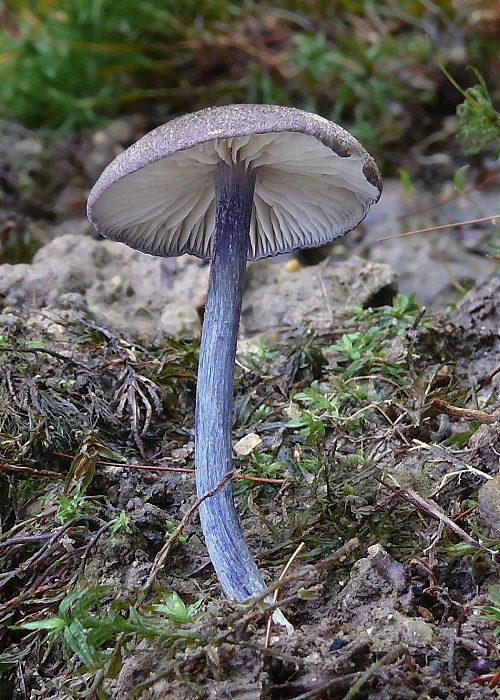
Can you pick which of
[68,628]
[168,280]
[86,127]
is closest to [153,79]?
[86,127]

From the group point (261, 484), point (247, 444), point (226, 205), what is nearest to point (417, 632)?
point (261, 484)

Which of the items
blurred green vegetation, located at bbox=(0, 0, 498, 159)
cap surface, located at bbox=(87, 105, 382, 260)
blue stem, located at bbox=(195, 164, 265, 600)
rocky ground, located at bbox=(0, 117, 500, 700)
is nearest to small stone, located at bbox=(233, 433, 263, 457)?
rocky ground, located at bbox=(0, 117, 500, 700)

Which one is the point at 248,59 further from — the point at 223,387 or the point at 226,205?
the point at 223,387

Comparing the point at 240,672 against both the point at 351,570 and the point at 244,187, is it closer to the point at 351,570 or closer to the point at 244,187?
the point at 351,570

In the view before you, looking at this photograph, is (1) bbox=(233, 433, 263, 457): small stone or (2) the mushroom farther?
(1) bbox=(233, 433, 263, 457): small stone

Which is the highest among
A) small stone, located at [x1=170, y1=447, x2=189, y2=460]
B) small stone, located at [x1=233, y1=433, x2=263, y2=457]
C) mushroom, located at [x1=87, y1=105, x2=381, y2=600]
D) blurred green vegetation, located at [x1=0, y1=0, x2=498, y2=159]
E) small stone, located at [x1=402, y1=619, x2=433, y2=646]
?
blurred green vegetation, located at [x1=0, y1=0, x2=498, y2=159]

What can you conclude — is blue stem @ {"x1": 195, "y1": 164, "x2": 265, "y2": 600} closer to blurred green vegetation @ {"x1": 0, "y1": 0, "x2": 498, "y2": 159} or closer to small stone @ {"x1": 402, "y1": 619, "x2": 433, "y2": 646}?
small stone @ {"x1": 402, "y1": 619, "x2": 433, "y2": 646}
